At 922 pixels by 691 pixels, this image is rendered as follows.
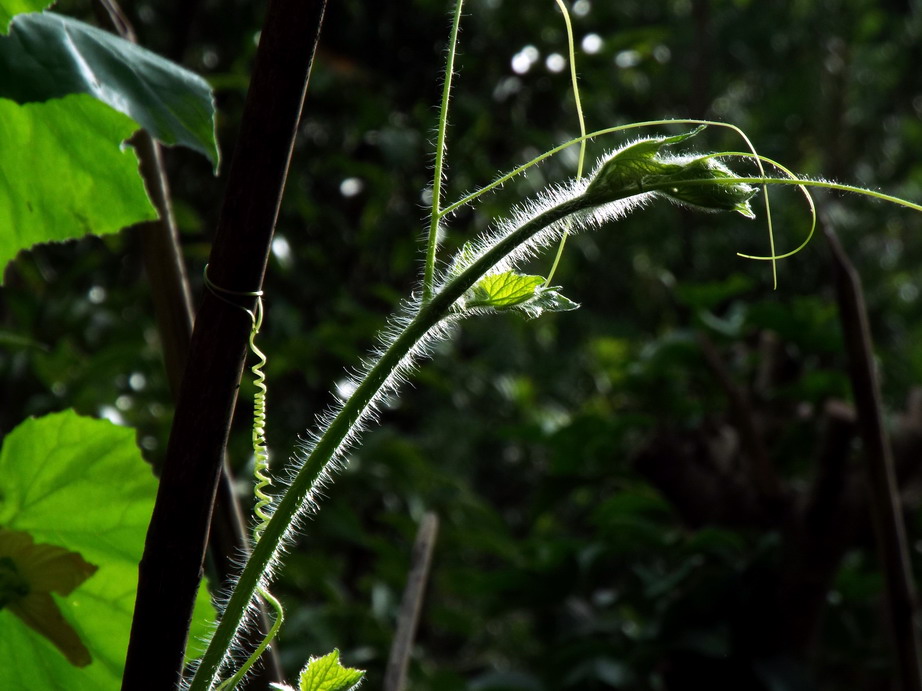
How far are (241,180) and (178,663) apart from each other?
125mm

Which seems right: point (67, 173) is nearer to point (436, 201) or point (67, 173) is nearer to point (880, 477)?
point (436, 201)

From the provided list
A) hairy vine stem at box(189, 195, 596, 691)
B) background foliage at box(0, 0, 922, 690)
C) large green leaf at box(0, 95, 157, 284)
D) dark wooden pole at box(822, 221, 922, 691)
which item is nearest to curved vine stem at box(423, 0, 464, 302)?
hairy vine stem at box(189, 195, 596, 691)

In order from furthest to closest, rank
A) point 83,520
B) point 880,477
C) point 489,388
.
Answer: point 489,388 → point 880,477 → point 83,520

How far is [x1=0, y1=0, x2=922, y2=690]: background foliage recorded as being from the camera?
97cm

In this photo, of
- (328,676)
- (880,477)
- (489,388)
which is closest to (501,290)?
(328,676)

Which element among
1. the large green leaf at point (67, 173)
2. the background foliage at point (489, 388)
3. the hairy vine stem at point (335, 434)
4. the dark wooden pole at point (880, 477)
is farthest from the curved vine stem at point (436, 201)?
the background foliage at point (489, 388)

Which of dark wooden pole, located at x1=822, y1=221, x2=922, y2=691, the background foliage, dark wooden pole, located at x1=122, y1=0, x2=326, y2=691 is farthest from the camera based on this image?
the background foliage

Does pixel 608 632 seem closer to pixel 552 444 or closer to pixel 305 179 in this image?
pixel 552 444

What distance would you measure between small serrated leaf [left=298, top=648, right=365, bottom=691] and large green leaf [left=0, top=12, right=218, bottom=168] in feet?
0.53

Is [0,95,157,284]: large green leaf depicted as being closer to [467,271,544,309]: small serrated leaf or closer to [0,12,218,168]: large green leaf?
[0,12,218,168]: large green leaf

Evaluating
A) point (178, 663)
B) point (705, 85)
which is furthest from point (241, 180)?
point (705, 85)

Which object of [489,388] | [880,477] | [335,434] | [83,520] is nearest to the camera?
[335,434]

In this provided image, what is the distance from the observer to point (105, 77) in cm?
28

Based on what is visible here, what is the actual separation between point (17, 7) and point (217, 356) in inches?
6.2
